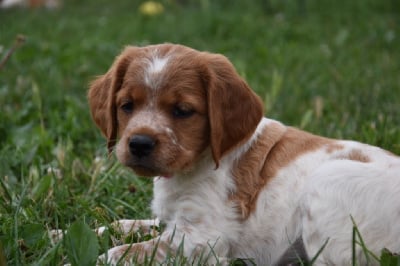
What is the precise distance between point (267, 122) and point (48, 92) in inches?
159

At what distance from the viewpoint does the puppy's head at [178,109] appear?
409 centimetres

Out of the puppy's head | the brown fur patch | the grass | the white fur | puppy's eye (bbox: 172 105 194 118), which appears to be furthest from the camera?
the grass

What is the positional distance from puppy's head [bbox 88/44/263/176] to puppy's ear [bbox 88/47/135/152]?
0.05m

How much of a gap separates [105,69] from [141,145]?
18.0ft

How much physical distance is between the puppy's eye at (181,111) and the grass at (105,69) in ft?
3.15

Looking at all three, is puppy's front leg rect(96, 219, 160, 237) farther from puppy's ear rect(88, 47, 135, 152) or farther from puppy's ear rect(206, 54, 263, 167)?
puppy's ear rect(206, 54, 263, 167)

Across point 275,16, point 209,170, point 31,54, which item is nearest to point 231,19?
point 275,16

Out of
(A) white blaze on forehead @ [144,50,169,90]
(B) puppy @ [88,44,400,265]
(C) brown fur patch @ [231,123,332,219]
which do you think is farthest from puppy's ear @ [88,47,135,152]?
(C) brown fur patch @ [231,123,332,219]

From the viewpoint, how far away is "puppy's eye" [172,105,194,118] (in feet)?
13.8

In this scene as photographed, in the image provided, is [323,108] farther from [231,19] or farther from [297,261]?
[231,19]

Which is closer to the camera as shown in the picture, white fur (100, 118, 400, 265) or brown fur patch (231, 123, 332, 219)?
white fur (100, 118, 400, 265)

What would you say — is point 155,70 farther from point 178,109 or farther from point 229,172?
point 229,172

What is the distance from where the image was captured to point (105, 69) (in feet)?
30.6

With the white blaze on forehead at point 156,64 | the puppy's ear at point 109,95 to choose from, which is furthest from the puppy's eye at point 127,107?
the white blaze on forehead at point 156,64
